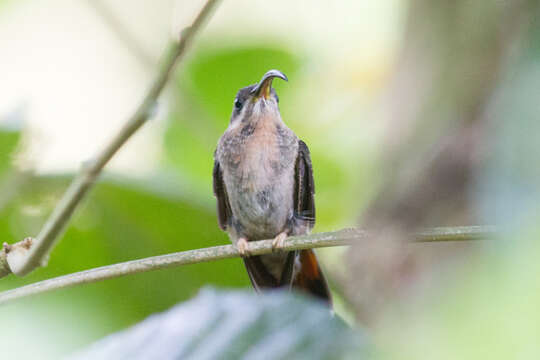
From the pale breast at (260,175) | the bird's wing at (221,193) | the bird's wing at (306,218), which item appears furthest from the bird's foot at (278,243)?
the bird's wing at (221,193)

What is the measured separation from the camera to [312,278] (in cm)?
211

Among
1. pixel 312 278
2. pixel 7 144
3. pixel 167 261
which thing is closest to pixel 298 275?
pixel 312 278

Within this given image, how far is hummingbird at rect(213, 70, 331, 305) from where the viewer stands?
2.01 metres

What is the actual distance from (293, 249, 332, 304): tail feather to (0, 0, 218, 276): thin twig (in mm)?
1237

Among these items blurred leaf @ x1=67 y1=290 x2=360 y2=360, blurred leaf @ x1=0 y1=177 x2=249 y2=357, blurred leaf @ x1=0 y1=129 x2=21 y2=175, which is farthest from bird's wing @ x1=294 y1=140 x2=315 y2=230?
blurred leaf @ x1=67 y1=290 x2=360 y2=360

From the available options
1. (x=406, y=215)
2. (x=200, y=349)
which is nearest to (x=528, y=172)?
(x=200, y=349)

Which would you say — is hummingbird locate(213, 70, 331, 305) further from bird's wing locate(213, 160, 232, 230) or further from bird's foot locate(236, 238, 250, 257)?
bird's foot locate(236, 238, 250, 257)

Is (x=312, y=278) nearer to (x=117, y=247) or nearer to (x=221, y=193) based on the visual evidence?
(x=221, y=193)

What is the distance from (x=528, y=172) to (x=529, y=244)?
319 mm

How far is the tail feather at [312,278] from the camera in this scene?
209 cm

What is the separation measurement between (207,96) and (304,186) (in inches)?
17.9

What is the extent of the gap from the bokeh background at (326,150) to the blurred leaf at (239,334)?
0.31ft

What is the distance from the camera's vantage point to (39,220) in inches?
58.7

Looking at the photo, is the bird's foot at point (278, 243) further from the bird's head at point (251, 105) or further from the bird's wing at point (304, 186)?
the bird's head at point (251, 105)
